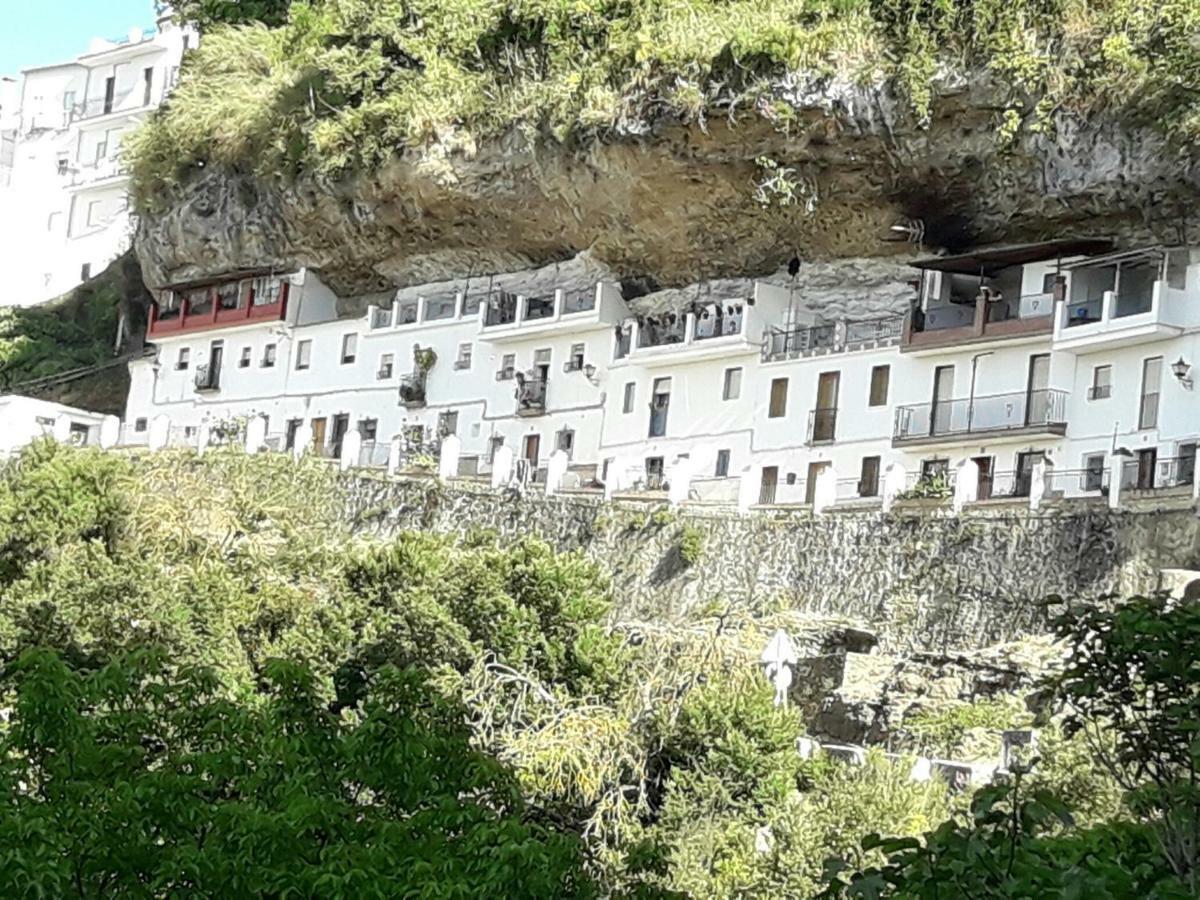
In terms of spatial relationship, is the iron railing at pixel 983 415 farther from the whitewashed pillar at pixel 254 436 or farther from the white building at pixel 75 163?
the white building at pixel 75 163

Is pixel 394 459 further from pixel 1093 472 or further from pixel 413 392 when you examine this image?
pixel 1093 472

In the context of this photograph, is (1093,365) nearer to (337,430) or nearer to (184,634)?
(184,634)

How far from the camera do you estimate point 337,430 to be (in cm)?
6272

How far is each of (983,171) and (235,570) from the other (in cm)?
1792

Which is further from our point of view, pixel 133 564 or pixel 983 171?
pixel 983 171

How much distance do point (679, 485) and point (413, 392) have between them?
48.3ft

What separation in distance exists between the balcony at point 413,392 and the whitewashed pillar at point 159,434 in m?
6.18

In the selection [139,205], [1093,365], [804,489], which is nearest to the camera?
[1093,365]

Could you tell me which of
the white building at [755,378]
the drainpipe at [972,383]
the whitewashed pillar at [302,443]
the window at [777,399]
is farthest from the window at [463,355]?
the drainpipe at [972,383]

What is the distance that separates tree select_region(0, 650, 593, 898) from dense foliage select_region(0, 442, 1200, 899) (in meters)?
0.03

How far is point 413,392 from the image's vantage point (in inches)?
2394

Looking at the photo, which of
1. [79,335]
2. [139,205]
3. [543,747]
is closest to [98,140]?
[79,335]

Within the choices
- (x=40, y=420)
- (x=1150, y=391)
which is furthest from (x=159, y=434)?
(x=1150, y=391)

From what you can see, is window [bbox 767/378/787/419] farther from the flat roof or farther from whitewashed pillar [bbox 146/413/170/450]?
whitewashed pillar [bbox 146/413/170/450]
